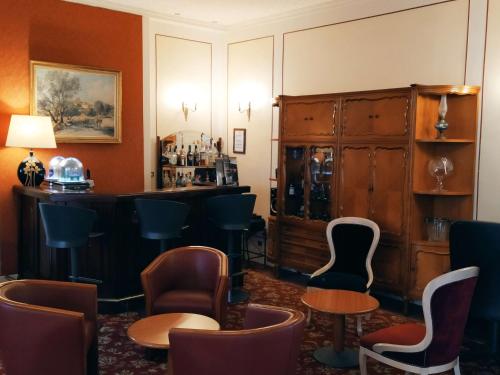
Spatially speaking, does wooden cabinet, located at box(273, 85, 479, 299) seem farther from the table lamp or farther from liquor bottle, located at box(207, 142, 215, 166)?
the table lamp

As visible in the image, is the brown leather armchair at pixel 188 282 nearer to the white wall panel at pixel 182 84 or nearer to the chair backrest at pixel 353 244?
the chair backrest at pixel 353 244

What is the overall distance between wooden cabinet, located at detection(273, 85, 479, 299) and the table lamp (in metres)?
2.79

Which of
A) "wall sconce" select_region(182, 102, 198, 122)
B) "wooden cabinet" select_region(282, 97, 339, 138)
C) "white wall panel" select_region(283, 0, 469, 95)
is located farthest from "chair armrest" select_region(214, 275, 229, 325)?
"wall sconce" select_region(182, 102, 198, 122)

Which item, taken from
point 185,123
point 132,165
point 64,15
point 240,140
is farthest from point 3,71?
point 240,140

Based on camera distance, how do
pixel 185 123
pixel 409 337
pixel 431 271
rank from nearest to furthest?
1. pixel 409 337
2. pixel 431 271
3. pixel 185 123

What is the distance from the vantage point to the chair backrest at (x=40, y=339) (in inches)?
115

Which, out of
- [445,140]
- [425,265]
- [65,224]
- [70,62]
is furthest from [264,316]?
[70,62]

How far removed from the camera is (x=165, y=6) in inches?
266

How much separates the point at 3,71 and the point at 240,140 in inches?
125

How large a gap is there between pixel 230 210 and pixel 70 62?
8.80ft

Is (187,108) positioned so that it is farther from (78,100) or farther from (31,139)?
(31,139)

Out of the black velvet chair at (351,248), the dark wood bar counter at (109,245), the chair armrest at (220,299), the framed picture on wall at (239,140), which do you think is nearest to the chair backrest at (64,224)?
the dark wood bar counter at (109,245)

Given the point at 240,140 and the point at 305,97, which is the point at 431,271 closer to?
the point at 305,97

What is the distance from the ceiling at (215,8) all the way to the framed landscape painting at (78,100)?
0.88 m
